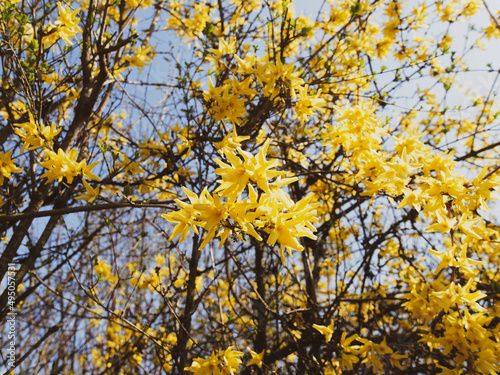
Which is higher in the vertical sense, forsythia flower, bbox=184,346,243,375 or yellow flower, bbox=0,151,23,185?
yellow flower, bbox=0,151,23,185

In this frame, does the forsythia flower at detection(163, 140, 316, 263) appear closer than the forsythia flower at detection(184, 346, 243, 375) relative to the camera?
Yes

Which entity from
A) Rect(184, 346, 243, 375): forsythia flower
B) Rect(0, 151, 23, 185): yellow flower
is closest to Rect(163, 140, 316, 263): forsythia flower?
Rect(184, 346, 243, 375): forsythia flower

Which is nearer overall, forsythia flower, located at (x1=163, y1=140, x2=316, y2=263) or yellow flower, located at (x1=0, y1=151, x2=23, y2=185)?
Result: forsythia flower, located at (x1=163, y1=140, x2=316, y2=263)

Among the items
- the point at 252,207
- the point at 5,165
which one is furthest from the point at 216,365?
the point at 5,165

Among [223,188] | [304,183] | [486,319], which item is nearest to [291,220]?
[223,188]

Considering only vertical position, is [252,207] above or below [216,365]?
above

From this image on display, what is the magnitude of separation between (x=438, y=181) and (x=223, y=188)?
1397 millimetres

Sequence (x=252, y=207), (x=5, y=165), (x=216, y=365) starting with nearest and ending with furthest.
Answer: (x=252, y=207), (x=216, y=365), (x=5, y=165)

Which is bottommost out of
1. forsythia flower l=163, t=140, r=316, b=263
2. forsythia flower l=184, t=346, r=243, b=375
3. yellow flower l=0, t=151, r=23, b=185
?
forsythia flower l=184, t=346, r=243, b=375

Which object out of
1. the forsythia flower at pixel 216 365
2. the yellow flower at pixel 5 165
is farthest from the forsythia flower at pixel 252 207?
the yellow flower at pixel 5 165

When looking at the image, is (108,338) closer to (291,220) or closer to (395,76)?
(291,220)

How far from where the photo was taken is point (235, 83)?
2441 millimetres

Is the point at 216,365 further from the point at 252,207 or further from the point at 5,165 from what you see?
the point at 5,165

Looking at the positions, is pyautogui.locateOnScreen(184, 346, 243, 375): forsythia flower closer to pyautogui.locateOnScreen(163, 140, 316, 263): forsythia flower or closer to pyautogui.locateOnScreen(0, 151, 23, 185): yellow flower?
pyautogui.locateOnScreen(163, 140, 316, 263): forsythia flower
